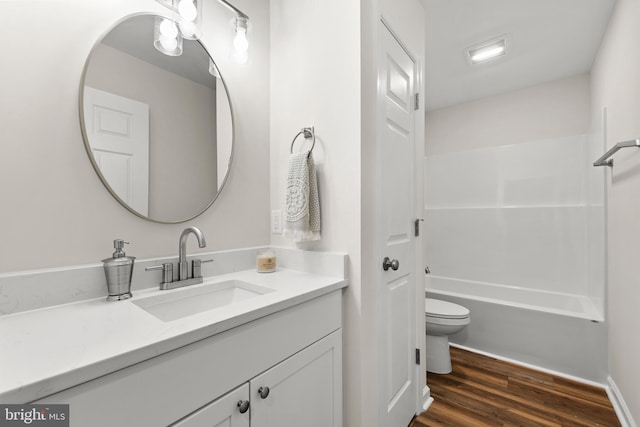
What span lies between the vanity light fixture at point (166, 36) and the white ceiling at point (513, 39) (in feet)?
4.88

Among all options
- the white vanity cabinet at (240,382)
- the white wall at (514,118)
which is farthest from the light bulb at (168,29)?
the white wall at (514,118)

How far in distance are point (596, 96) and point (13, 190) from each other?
3548mm

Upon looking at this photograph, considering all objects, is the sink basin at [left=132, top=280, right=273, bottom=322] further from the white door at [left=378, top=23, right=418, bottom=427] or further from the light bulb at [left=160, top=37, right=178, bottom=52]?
the light bulb at [left=160, top=37, right=178, bottom=52]

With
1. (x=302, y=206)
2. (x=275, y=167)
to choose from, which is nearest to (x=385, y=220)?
(x=302, y=206)

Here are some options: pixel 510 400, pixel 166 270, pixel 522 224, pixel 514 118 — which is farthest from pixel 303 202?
pixel 514 118

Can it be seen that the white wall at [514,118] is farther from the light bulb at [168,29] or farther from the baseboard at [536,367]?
the light bulb at [168,29]

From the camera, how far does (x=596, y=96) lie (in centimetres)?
219

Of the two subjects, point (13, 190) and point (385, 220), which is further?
point (385, 220)

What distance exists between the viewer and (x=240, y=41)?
1.30 meters

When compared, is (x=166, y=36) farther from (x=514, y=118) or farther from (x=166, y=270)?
(x=514, y=118)

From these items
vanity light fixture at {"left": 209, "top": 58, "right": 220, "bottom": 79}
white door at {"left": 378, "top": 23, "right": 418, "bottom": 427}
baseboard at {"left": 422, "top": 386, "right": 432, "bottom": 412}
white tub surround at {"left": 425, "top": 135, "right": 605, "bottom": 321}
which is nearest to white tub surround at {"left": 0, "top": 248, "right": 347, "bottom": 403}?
white door at {"left": 378, "top": 23, "right": 418, "bottom": 427}

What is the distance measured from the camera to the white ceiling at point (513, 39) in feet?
5.60

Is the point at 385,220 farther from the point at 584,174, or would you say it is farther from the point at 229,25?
the point at 584,174

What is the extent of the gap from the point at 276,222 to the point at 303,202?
0.33 metres
